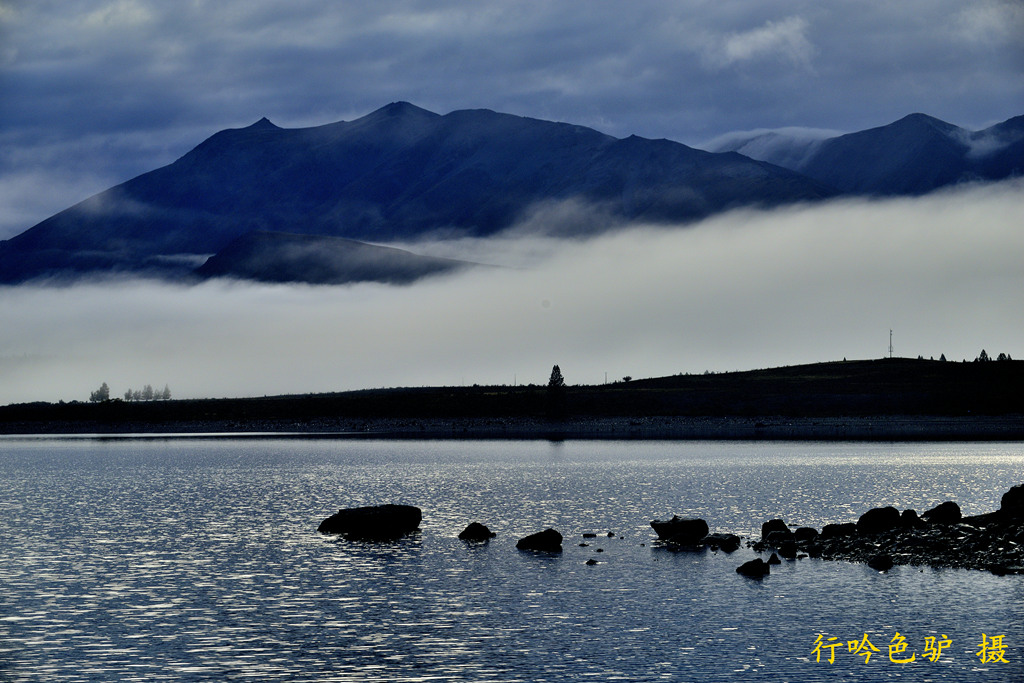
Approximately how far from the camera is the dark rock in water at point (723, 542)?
61.8m

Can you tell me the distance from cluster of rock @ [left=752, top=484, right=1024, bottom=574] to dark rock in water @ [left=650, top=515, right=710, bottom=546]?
3.74 m

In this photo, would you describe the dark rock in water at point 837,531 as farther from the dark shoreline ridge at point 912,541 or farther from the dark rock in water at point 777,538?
the dark rock in water at point 777,538

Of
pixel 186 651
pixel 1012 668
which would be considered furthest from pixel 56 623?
pixel 1012 668

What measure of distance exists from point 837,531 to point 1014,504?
1104 cm

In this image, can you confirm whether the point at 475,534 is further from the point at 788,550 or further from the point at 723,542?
the point at 788,550

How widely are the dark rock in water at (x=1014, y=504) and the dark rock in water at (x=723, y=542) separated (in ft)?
53.0

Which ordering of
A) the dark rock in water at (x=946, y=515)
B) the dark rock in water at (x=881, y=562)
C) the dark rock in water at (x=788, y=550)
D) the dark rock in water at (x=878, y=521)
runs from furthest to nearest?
the dark rock in water at (x=946, y=515)
the dark rock in water at (x=878, y=521)
the dark rock in water at (x=788, y=550)
the dark rock in water at (x=881, y=562)

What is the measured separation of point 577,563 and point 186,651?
25.0 meters

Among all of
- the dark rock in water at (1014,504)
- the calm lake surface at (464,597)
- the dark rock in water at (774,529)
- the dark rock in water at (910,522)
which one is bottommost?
the calm lake surface at (464,597)

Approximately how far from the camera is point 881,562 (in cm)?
5372

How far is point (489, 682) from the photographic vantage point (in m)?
34.8

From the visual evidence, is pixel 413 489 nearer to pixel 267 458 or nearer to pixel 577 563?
pixel 577 563

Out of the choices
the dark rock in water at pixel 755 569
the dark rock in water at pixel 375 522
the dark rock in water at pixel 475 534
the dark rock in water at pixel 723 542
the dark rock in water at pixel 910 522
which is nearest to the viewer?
the dark rock in water at pixel 755 569

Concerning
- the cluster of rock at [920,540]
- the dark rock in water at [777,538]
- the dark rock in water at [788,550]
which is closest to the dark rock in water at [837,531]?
the cluster of rock at [920,540]
